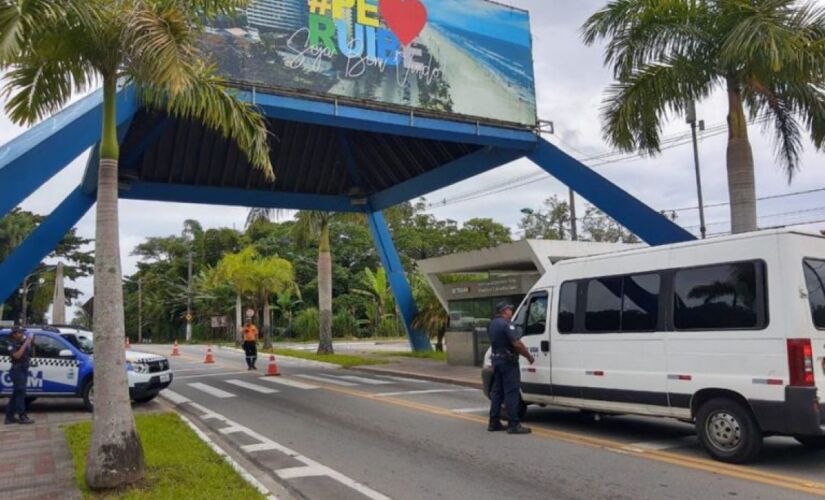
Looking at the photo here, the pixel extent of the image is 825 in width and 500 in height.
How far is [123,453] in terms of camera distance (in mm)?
6902

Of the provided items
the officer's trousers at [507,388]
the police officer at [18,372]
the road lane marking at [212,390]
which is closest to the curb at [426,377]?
the road lane marking at [212,390]

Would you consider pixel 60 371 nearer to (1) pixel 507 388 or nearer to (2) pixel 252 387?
(2) pixel 252 387

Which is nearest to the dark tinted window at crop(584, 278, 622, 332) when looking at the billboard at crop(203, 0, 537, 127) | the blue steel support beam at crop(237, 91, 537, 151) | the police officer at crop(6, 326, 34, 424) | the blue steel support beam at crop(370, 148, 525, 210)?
the police officer at crop(6, 326, 34, 424)

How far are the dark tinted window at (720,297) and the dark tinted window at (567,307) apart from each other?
1.67 metres

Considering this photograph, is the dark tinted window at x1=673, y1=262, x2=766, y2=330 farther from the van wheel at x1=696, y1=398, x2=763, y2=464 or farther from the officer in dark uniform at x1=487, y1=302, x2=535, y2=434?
the officer in dark uniform at x1=487, y1=302, x2=535, y2=434

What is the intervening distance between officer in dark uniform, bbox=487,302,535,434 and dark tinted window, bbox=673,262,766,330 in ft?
7.43

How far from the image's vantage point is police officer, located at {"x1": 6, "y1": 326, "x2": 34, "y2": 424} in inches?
462

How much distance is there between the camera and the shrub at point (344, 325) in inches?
2261

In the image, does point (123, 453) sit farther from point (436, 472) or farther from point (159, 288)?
point (159, 288)

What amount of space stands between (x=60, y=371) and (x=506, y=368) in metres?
9.10

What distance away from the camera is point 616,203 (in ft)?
60.4

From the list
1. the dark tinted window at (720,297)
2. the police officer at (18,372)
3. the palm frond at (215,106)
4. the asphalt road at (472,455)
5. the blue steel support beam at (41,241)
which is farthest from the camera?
the blue steel support beam at (41,241)

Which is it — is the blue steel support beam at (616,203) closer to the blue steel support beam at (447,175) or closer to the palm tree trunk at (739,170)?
the blue steel support beam at (447,175)

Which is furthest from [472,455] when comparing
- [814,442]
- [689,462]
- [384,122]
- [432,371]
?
[384,122]
